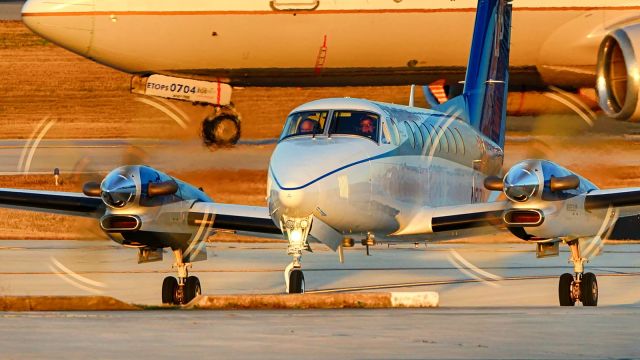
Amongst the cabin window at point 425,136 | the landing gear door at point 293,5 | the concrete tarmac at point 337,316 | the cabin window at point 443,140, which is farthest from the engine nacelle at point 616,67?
the landing gear door at point 293,5

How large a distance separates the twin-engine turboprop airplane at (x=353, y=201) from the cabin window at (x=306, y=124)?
0.6 inches

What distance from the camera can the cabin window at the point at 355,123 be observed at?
1808 centimetres

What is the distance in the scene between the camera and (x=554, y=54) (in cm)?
3528

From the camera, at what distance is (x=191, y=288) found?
18.9 metres

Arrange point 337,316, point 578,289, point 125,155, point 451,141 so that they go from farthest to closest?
1. point 451,141
2. point 125,155
3. point 578,289
4. point 337,316

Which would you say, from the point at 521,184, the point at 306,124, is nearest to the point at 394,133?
the point at 306,124

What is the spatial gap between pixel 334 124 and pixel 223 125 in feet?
52.1

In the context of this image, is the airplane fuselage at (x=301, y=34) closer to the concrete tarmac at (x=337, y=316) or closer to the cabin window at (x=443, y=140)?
the concrete tarmac at (x=337, y=316)

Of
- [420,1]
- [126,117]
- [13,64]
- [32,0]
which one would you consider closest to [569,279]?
[420,1]

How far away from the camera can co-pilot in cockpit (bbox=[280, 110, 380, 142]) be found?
17.9 m

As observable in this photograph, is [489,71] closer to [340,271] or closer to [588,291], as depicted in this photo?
[340,271]

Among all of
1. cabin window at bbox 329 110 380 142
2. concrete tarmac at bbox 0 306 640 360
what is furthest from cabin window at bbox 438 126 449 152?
concrete tarmac at bbox 0 306 640 360

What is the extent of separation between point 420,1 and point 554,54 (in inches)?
140

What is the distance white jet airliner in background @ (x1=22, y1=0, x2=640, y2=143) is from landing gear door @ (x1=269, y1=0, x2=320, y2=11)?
0.08ft
